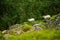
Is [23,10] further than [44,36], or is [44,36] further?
[23,10]

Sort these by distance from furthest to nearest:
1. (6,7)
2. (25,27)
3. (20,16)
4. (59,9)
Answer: (59,9) < (20,16) < (6,7) < (25,27)

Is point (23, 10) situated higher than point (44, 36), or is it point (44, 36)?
point (23, 10)

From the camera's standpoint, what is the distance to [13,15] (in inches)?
734

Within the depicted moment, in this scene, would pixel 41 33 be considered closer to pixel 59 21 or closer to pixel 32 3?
pixel 59 21

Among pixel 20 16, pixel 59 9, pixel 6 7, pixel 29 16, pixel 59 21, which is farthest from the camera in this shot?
pixel 59 9

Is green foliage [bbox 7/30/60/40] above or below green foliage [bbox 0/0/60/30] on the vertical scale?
below

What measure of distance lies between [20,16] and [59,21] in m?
6.28

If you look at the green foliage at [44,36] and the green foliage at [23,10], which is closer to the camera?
the green foliage at [44,36]

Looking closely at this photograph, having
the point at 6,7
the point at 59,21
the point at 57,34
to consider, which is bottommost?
the point at 57,34

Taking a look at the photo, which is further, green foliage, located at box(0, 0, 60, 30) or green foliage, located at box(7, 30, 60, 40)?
green foliage, located at box(0, 0, 60, 30)

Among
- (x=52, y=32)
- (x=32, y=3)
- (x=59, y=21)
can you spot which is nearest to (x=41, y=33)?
(x=52, y=32)

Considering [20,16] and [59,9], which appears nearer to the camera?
[20,16]

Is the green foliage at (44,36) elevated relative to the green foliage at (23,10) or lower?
lower

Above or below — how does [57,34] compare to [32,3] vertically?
below
